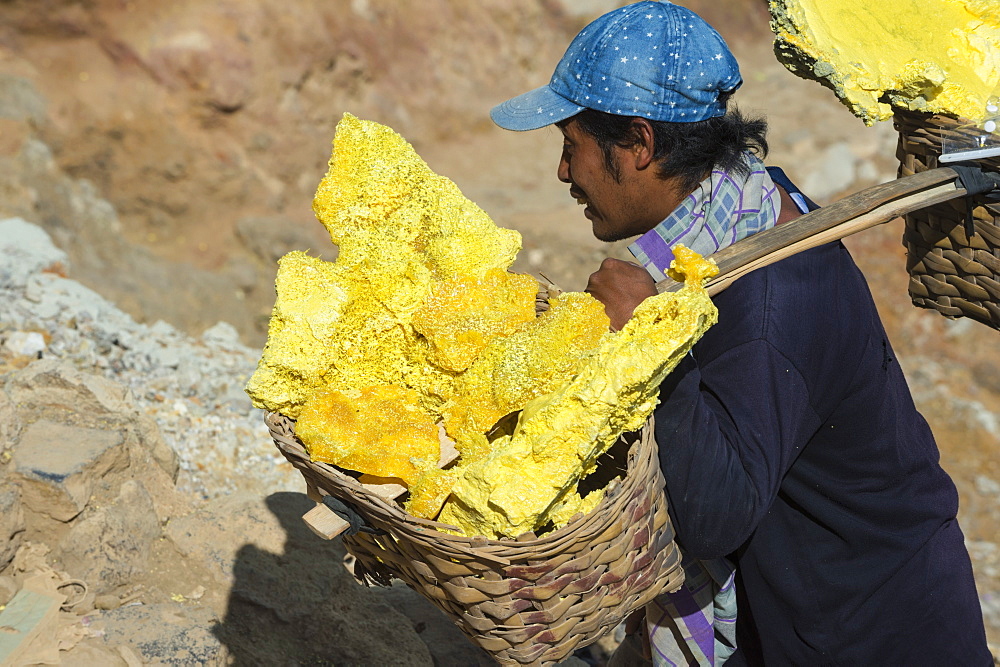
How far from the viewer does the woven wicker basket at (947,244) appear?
2.01m

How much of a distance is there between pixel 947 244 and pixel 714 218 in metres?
0.81

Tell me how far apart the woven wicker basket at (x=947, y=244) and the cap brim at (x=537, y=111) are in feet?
2.95

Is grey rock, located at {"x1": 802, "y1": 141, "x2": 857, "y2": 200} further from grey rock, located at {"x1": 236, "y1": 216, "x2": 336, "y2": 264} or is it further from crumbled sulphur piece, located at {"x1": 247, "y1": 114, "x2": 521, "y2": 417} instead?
crumbled sulphur piece, located at {"x1": 247, "y1": 114, "x2": 521, "y2": 417}

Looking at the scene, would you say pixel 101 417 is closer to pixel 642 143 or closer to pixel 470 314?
pixel 470 314

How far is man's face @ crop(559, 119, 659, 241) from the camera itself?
1.82 metres

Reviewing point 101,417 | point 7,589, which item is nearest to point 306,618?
point 7,589

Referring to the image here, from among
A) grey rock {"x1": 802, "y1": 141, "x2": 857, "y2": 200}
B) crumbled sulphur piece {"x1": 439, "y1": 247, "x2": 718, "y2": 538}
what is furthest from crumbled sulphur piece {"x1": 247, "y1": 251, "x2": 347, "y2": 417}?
grey rock {"x1": 802, "y1": 141, "x2": 857, "y2": 200}

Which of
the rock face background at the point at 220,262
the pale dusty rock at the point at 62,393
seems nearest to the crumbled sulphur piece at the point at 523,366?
the rock face background at the point at 220,262

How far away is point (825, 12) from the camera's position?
6.88 ft

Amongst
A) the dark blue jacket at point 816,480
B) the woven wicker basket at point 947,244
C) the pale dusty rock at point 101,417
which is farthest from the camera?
the pale dusty rock at point 101,417

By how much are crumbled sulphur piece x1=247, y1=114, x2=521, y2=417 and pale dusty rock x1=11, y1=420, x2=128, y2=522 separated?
1315mm

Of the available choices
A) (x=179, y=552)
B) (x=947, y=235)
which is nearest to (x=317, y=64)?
(x=179, y=552)

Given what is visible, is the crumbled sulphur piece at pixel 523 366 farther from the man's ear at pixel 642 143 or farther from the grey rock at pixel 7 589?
the grey rock at pixel 7 589

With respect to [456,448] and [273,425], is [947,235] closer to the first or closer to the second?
[456,448]
